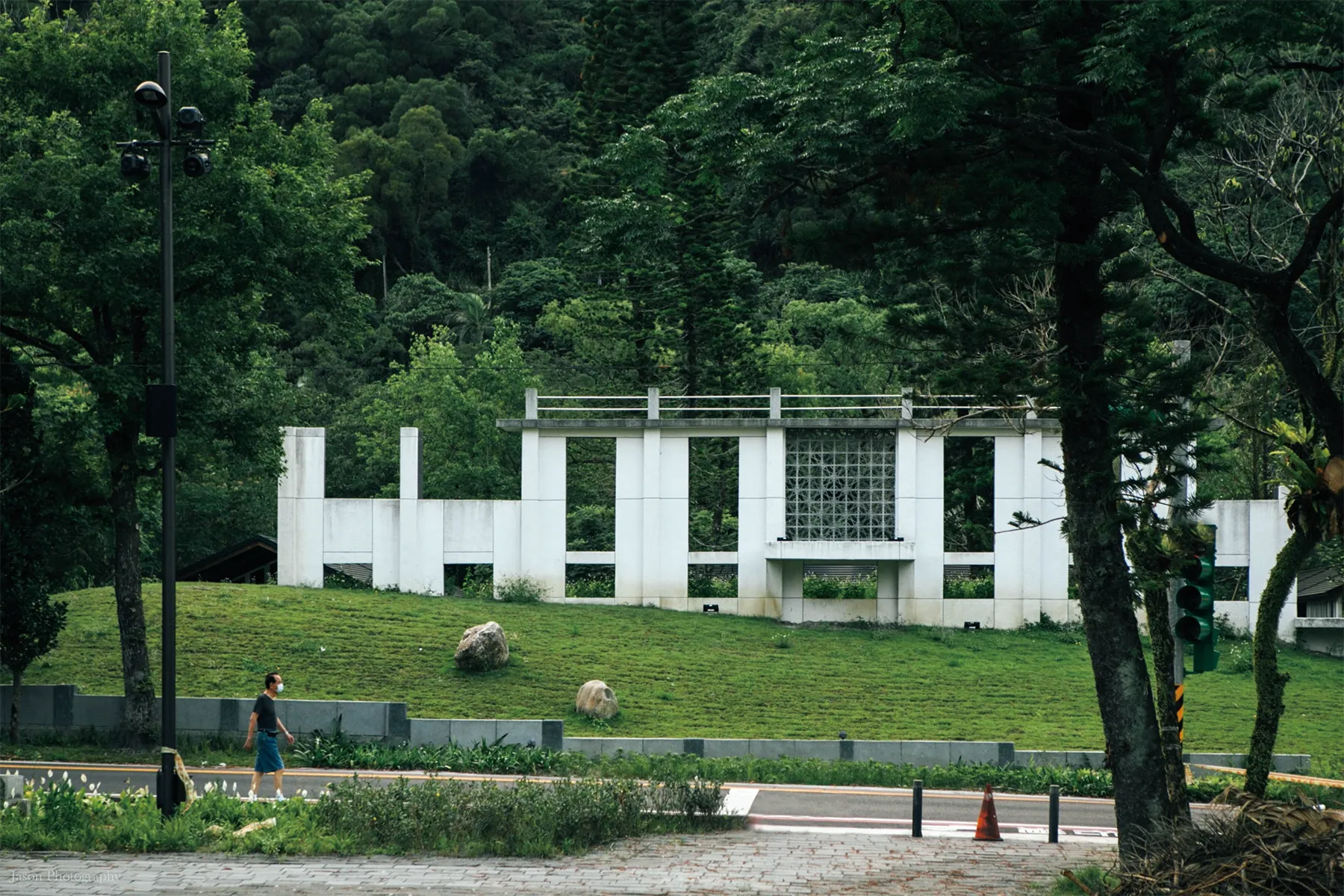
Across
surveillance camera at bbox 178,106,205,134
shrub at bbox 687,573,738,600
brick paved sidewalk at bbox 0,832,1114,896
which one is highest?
surveillance camera at bbox 178,106,205,134

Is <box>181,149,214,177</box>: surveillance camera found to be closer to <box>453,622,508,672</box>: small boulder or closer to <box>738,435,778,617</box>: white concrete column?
<box>453,622,508,672</box>: small boulder

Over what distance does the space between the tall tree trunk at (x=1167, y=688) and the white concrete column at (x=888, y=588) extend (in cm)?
2059

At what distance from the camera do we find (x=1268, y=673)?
13250mm

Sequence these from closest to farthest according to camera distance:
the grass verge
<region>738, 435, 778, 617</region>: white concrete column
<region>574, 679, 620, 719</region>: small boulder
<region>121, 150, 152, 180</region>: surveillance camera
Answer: <region>121, 150, 152, 180</region>: surveillance camera < the grass verge < <region>574, 679, 620, 719</region>: small boulder < <region>738, 435, 778, 617</region>: white concrete column

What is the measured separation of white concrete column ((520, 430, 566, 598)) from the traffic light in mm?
23083

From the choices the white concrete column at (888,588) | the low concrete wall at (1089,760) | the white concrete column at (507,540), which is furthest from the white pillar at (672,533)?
the low concrete wall at (1089,760)

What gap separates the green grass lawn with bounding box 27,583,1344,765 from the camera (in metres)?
24.5

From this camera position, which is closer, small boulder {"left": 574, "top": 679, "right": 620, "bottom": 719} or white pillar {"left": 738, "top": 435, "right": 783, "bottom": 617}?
small boulder {"left": 574, "top": 679, "right": 620, "bottom": 719}

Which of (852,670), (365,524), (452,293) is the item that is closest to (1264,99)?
(852,670)

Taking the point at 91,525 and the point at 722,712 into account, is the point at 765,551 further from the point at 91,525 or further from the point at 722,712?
the point at 91,525

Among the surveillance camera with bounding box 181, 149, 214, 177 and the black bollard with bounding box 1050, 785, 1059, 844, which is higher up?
the surveillance camera with bounding box 181, 149, 214, 177

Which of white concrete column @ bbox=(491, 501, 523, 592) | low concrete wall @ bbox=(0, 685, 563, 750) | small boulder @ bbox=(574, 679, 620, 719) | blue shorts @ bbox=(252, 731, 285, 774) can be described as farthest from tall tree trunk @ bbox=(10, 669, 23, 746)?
white concrete column @ bbox=(491, 501, 523, 592)

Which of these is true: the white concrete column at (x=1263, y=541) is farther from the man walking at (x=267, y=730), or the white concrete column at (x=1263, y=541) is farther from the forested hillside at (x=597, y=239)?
the man walking at (x=267, y=730)

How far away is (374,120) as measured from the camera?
7388 cm
